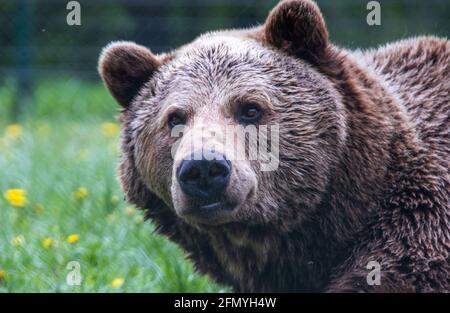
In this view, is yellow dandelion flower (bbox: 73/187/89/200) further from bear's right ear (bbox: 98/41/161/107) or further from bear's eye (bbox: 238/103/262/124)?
bear's eye (bbox: 238/103/262/124)

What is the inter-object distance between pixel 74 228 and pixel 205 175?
2.10 meters

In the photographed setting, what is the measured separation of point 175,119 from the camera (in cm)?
425

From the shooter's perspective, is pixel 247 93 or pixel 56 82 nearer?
pixel 247 93

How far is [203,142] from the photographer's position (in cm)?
383

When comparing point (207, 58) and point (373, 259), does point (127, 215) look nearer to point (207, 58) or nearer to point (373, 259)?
point (207, 58)

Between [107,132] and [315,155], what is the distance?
450cm

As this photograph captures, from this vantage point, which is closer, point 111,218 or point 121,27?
point 111,218

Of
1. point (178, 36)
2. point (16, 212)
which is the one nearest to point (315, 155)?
point (16, 212)

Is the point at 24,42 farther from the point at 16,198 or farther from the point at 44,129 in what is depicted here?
the point at 16,198

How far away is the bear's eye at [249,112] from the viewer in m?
4.16

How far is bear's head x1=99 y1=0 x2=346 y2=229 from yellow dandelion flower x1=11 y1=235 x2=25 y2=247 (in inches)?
38.8

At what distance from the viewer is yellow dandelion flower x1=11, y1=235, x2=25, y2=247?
17.0 feet

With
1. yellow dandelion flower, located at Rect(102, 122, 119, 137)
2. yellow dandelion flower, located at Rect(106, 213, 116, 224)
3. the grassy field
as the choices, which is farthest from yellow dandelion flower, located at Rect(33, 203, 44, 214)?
yellow dandelion flower, located at Rect(102, 122, 119, 137)


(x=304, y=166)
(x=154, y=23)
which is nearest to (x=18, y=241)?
(x=304, y=166)
